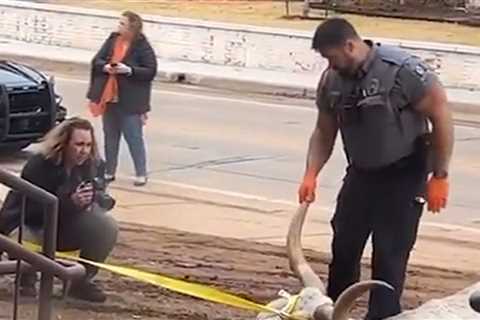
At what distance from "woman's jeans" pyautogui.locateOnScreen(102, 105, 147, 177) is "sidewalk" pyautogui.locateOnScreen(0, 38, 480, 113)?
965 centimetres

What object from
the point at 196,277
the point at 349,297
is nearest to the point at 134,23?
the point at 196,277

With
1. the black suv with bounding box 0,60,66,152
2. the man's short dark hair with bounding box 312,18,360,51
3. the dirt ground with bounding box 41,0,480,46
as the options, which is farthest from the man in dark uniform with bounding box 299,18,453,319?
the dirt ground with bounding box 41,0,480,46

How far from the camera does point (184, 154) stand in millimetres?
16641

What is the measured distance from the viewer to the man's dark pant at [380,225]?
7.71 metres

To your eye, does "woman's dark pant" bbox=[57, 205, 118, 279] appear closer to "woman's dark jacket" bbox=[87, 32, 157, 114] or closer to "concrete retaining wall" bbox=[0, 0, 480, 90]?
"woman's dark jacket" bbox=[87, 32, 157, 114]

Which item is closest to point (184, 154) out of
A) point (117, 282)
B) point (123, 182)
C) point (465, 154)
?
point (123, 182)

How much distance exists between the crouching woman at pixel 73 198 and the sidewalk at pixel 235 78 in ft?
46.6

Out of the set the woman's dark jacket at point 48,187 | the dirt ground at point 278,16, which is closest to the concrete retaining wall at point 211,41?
the dirt ground at point 278,16

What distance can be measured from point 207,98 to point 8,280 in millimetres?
13547

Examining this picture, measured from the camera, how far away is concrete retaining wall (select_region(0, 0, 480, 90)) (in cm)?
2525

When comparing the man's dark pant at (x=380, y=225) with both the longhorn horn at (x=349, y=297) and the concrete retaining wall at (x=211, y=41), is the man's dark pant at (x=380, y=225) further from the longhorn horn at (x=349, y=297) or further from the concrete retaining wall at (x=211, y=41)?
the concrete retaining wall at (x=211, y=41)

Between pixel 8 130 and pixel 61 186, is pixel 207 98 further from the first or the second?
pixel 61 186

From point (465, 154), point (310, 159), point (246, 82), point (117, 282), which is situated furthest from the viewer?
point (246, 82)

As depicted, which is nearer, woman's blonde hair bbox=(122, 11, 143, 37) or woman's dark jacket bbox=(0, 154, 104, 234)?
woman's dark jacket bbox=(0, 154, 104, 234)
